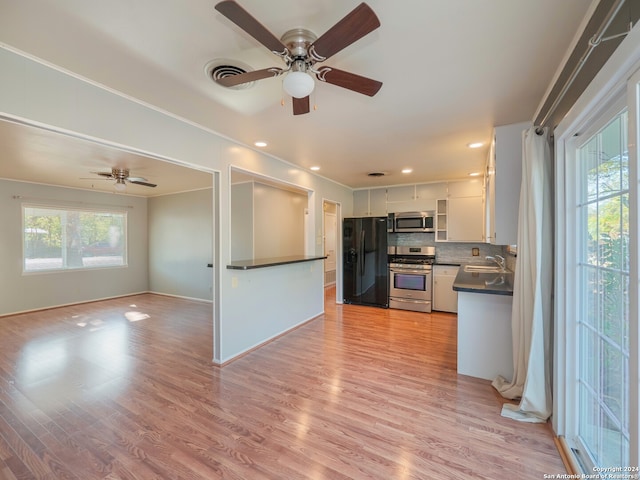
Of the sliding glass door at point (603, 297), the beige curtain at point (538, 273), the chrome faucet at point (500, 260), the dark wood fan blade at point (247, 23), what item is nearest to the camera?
the dark wood fan blade at point (247, 23)

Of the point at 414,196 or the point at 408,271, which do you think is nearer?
the point at 408,271

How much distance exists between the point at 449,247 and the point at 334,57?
15.3 feet

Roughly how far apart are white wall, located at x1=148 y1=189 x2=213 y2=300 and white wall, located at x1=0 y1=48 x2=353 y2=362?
2.56 meters

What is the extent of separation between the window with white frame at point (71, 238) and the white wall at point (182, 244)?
0.70 metres

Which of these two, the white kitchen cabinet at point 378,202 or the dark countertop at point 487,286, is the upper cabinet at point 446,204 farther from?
the dark countertop at point 487,286

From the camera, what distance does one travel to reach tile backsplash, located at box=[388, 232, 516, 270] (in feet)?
16.9

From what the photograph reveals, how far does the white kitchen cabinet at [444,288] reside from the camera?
5.00 metres

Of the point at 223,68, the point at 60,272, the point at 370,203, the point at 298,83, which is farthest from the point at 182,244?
the point at 298,83

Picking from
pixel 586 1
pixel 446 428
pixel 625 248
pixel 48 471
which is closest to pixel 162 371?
pixel 48 471

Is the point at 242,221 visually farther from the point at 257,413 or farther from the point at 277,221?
the point at 257,413

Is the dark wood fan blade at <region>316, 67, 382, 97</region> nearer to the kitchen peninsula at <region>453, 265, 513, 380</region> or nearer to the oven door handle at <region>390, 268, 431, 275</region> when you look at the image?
the kitchen peninsula at <region>453, 265, 513, 380</region>

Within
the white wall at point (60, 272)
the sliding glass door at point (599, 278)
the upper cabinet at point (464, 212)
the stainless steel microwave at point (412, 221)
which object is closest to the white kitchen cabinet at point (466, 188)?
the upper cabinet at point (464, 212)

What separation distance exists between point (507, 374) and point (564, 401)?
0.89 m

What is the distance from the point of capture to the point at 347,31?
1.21m
